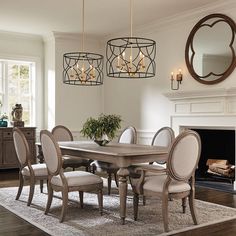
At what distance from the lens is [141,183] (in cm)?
365

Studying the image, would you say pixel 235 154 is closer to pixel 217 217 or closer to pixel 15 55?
pixel 217 217

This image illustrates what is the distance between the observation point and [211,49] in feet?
18.8

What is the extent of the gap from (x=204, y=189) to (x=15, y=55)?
454 centimetres

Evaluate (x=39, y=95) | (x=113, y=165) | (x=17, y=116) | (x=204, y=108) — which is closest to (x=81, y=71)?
(x=113, y=165)

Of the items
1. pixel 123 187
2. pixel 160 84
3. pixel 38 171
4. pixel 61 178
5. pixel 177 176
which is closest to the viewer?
pixel 177 176

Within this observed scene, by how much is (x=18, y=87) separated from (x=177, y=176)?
16.9 ft

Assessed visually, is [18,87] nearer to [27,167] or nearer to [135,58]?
[135,58]

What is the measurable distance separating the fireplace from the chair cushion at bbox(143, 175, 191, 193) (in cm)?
237

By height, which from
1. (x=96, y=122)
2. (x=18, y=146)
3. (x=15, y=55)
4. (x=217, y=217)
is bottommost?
(x=217, y=217)

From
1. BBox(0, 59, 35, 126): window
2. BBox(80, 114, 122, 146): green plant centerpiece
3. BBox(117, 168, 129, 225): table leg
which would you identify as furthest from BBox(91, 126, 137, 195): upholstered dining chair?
BBox(0, 59, 35, 126): window

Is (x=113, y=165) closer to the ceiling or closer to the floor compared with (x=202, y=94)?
closer to the floor

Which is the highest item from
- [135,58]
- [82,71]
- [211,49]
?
[211,49]

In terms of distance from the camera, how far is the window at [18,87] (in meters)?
7.63

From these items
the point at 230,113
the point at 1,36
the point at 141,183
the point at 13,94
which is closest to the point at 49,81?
the point at 13,94
